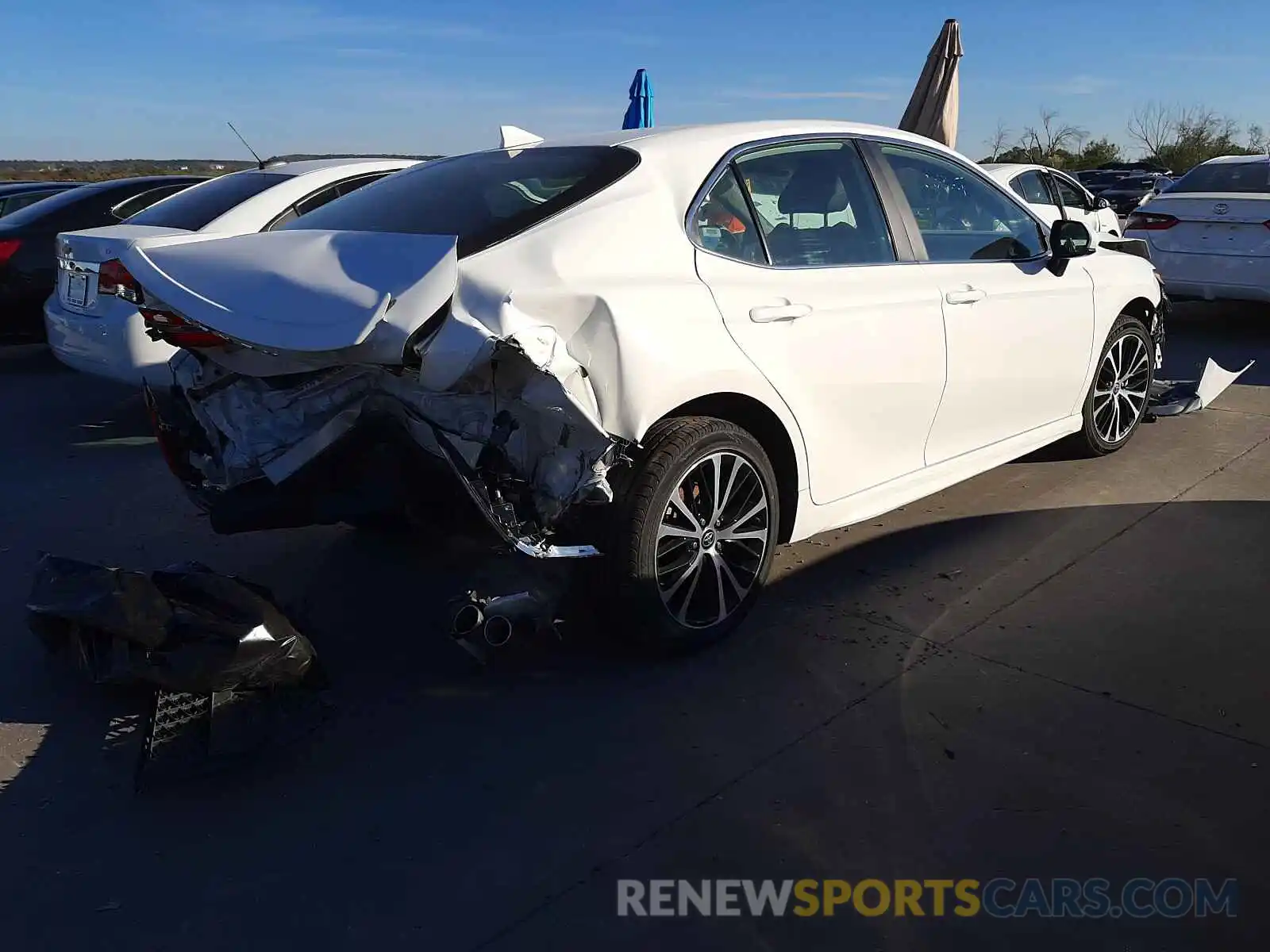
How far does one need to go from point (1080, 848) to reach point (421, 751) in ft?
5.73

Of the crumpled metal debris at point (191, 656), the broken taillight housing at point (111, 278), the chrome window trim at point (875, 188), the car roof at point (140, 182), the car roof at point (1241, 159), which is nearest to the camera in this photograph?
the crumpled metal debris at point (191, 656)

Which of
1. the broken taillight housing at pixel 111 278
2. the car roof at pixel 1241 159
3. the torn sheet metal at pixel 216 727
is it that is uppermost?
the car roof at pixel 1241 159

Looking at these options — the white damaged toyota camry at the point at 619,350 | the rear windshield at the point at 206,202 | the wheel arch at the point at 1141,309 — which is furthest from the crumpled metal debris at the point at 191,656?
the wheel arch at the point at 1141,309

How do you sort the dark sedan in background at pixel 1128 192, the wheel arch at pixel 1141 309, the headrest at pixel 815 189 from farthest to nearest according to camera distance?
the dark sedan in background at pixel 1128 192, the wheel arch at pixel 1141 309, the headrest at pixel 815 189

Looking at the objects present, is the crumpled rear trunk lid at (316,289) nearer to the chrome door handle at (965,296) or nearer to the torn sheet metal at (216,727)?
the torn sheet metal at (216,727)

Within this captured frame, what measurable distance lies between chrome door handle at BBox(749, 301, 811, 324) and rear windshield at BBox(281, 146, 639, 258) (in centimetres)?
63

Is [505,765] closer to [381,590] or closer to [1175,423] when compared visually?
[381,590]

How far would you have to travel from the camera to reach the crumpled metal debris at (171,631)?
9.77ft

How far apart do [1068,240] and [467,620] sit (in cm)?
325

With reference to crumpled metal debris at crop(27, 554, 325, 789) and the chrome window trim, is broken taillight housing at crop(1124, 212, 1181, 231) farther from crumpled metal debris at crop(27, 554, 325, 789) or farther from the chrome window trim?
crumpled metal debris at crop(27, 554, 325, 789)

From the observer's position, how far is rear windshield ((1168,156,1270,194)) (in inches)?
373

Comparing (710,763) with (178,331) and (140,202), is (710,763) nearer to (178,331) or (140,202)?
(178,331)

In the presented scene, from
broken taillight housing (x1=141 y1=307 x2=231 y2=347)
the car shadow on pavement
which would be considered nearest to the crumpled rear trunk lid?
broken taillight housing (x1=141 y1=307 x2=231 y2=347)

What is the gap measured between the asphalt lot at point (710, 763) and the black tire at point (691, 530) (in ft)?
0.49
